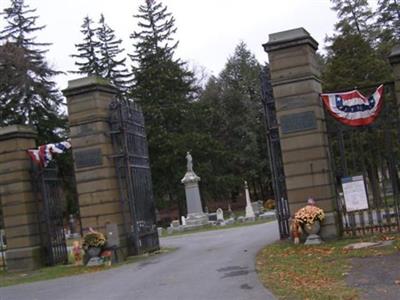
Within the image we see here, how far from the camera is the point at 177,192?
51219mm

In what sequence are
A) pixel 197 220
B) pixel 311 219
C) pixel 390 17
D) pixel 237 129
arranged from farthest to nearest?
pixel 237 129 → pixel 390 17 → pixel 197 220 → pixel 311 219

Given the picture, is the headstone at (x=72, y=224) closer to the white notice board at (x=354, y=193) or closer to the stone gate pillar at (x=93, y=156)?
the stone gate pillar at (x=93, y=156)

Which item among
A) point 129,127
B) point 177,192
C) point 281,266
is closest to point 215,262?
point 281,266

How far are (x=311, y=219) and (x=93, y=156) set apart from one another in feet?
20.1

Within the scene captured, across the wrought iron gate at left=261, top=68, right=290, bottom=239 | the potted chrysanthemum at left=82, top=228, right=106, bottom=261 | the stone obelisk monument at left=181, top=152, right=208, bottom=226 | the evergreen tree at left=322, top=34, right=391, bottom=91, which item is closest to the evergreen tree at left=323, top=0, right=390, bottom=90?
the evergreen tree at left=322, top=34, right=391, bottom=91

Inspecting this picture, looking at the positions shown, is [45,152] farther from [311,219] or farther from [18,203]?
[311,219]

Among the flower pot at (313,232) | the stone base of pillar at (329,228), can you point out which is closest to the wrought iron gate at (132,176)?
the flower pot at (313,232)

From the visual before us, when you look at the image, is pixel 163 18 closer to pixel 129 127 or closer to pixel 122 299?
pixel 129 127

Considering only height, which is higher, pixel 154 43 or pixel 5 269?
pixel 154 43

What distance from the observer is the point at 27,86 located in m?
50.0

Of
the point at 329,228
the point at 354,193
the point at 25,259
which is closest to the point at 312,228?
the point at 329,228

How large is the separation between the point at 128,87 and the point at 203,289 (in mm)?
50528

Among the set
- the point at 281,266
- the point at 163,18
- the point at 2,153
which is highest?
the point at 163,18

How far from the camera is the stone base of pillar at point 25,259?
1786 centimetres
